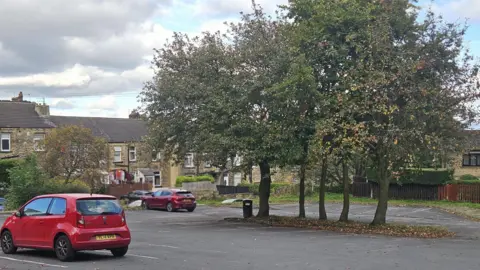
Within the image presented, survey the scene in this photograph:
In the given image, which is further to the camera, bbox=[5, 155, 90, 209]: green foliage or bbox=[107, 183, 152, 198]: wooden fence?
bbox=[107, 183, 152, 198]: wooden fence

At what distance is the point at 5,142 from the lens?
167 ft

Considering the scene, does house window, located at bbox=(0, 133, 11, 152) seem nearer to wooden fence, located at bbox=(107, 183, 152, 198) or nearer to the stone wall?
the stone wall

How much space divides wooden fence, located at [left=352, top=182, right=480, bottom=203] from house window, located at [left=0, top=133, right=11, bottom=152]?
31625mm

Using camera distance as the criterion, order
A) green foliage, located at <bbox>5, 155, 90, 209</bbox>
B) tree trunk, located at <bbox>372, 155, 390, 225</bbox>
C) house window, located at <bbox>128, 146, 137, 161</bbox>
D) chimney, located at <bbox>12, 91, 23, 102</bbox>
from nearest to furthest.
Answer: tree trunk, located at <bbox>372, 155, 390, 225</bbox>
green foliage, located at <bbox>5, 155, 90, 209</bbox>
house window, located at <bbox>128, 146, 137, 161</bbox>
chimney, located at <bbox>12, 91, 23, 102</bbox>

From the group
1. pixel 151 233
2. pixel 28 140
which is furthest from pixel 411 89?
pixel 28 140

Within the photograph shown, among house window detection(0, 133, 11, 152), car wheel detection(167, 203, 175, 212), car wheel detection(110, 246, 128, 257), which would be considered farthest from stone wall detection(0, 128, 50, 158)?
car wheel detection(110, 246, 128, 257)

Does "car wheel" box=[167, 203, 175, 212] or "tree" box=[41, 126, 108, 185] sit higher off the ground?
"tree" box=[41, 126, 108, 185]

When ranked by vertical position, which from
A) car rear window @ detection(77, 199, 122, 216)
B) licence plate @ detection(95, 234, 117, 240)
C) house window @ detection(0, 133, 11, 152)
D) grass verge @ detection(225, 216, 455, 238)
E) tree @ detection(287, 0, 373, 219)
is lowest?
grass verge @ detection(225, 216, 455, 238)

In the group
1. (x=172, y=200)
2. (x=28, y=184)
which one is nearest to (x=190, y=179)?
(x=172, y=200)

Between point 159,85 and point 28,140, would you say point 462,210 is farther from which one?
point 28,140

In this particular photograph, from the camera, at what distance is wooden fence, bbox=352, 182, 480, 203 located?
42062 millimetres

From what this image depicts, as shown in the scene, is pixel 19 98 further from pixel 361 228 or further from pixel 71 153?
pixel 361 228

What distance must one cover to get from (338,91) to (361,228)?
597cm

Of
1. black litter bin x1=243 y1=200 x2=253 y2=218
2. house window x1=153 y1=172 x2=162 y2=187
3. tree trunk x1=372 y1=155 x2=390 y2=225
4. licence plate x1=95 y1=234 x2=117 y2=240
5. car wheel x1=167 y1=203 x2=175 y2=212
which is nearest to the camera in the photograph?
licence plate x1=95 y1=234 x2=117 y2=240
